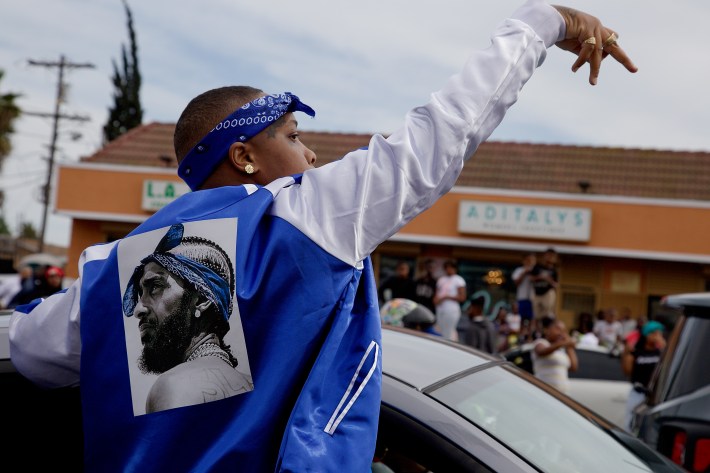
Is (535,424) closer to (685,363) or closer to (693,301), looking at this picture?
(685,363)

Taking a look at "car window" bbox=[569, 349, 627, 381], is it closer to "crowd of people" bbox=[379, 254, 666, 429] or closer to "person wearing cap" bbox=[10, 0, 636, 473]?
"crowd of people" bbox=[379, 254, 666, 429]

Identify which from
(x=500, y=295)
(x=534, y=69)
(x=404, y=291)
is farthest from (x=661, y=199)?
(x=534, y=69)

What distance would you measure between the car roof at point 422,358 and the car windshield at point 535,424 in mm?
50

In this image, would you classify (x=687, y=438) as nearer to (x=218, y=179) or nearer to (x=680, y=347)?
(x=680, y=347)

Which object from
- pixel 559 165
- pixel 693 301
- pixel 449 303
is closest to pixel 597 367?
pixel 449 303

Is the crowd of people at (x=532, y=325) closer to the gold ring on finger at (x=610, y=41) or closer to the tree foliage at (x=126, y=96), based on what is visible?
the gold ring on finger at (x=610, y=41)

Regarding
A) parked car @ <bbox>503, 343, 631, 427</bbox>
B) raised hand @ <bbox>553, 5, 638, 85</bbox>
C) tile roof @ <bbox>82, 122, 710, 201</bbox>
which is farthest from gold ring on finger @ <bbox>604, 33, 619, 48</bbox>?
tile roof @ <bbox>82, 122, 710, 201</bbox>

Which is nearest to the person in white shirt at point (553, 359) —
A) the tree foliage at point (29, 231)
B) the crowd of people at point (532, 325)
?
the crowd of people at point (532, 325)

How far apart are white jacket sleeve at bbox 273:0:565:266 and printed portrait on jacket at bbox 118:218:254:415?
0.52 feet

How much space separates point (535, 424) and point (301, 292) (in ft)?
4.40

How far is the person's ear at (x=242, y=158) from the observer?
5.77 feet

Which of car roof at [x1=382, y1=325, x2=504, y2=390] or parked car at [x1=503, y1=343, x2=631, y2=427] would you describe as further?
parked car at [x1=503, y1=343, x2=631, y2=427]

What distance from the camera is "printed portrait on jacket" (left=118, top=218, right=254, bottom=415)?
5.05ft

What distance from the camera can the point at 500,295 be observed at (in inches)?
867
